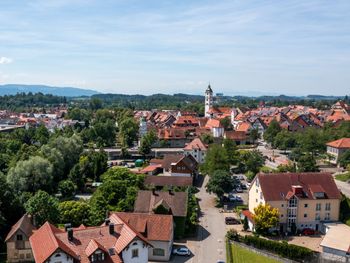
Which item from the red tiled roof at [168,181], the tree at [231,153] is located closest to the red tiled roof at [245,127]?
the tree at [231,153]

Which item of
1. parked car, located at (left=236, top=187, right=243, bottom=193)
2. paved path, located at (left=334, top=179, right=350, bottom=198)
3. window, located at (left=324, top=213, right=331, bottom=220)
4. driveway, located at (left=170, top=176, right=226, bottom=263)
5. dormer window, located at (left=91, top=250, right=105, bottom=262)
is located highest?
dormer window, located at (left=91, top=250, right=105, bottom=262)

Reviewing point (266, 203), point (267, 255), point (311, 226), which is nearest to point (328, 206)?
point (311, 226)

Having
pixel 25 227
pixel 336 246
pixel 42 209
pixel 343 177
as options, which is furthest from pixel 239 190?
pixel 25 227

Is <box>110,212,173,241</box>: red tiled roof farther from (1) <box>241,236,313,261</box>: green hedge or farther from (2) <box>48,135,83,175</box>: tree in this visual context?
(2) <box>48,135,83,175</box>: tree

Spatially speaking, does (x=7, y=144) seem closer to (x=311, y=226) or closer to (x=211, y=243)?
(x=211, y=243)

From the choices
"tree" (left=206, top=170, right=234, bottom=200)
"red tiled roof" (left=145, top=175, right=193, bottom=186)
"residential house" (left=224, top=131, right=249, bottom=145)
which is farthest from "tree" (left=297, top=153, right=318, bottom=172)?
"residential house" (left=224, top=131, right=249, bottom=145)

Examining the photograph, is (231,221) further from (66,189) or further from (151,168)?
(151,168)
